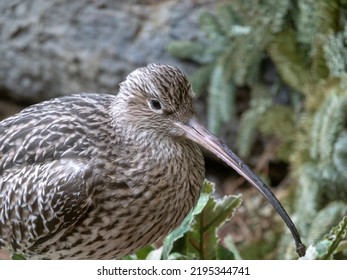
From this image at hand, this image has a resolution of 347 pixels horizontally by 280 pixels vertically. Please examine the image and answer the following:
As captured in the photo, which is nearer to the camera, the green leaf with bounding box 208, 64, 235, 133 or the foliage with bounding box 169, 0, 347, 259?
the foliage with bounding box 169, 0, 347, 259

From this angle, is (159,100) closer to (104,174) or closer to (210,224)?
(104,174)

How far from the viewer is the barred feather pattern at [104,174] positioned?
3.09 m

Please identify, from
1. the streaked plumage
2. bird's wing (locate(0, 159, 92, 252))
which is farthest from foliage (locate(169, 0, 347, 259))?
bird's wing (locate(0, 159, 92, 252))

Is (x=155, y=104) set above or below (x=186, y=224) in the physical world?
above

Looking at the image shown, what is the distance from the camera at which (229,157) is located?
294 cm

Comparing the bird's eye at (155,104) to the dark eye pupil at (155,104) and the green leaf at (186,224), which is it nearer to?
the dark eye pupil at (155,104)

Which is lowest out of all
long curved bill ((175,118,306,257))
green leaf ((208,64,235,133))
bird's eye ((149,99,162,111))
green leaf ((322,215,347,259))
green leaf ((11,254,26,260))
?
green leaf ((208,64,235,133))

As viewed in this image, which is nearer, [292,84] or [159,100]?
[159,100]

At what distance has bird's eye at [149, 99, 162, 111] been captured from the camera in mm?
3098

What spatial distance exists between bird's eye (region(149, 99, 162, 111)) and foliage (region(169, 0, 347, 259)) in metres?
1.26

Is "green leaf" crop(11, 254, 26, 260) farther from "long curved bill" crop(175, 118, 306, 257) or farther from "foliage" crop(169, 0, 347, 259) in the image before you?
"foliage" crop(169, 0, 347, 259)

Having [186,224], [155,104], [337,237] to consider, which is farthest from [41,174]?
[337,237]

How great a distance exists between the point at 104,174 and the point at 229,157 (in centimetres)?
47

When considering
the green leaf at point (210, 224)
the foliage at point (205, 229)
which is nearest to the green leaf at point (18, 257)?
the foliage at point (205, 229)
